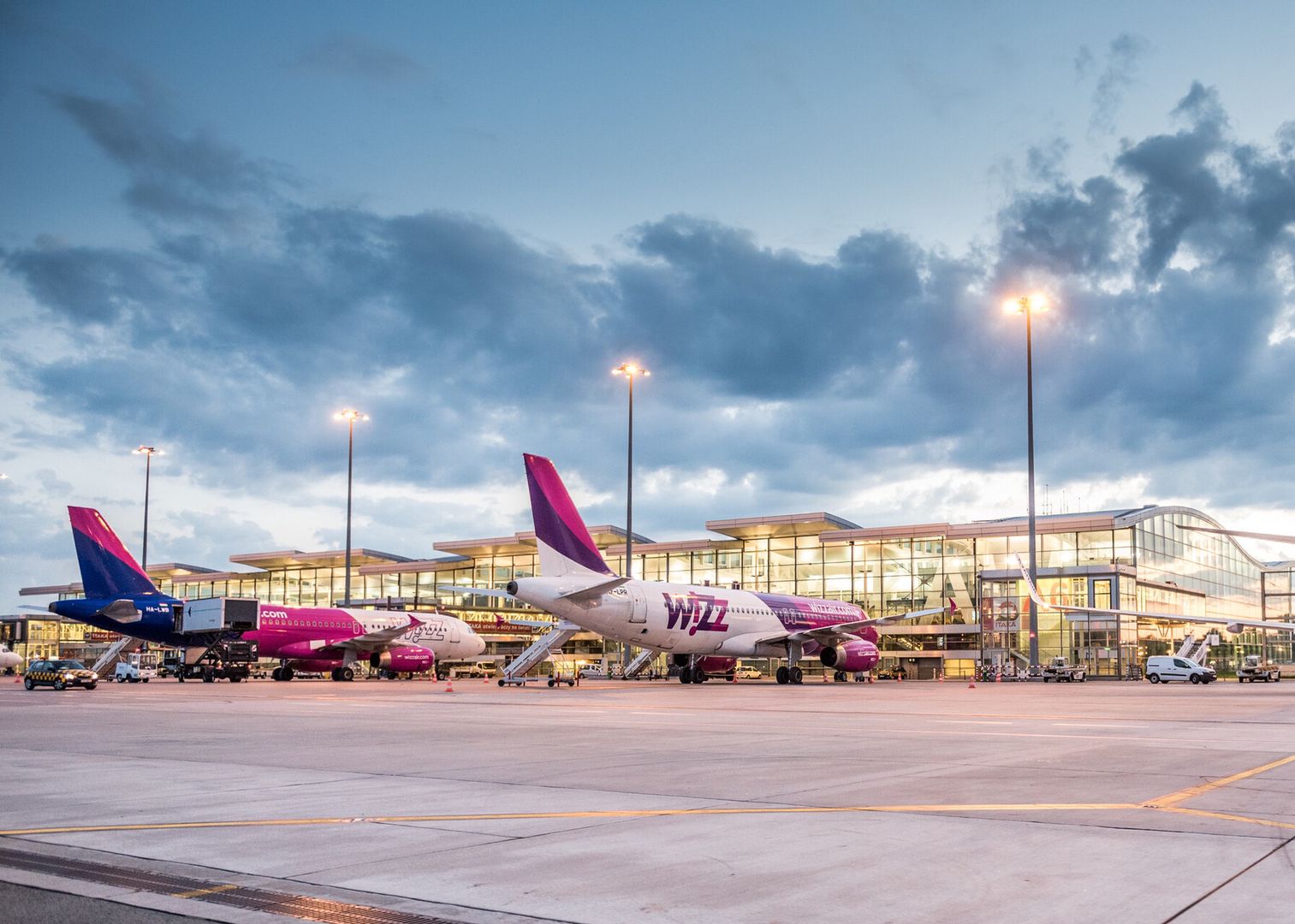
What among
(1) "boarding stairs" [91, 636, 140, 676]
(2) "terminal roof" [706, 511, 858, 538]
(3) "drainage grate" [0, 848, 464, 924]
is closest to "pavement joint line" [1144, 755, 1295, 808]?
(3) "drainage grate" [0, 848, 464, 924]

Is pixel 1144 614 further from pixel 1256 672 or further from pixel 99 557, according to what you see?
pixel 99 557

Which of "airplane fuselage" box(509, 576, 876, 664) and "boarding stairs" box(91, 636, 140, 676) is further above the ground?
"airplane fuselage" box(509, 576, 876, 664)

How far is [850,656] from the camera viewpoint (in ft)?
190

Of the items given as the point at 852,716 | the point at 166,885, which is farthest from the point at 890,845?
the point at 852,716

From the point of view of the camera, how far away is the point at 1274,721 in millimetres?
23219

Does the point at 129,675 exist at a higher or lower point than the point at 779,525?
lower

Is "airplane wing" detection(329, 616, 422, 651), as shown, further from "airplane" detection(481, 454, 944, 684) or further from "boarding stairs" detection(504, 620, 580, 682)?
"airplane" detection(481, 454, 944, 684)

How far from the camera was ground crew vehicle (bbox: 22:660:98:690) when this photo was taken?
4628cm

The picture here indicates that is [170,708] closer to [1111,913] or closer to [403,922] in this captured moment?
[403,922]

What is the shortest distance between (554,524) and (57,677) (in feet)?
70.6

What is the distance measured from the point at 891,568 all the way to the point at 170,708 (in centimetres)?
7055

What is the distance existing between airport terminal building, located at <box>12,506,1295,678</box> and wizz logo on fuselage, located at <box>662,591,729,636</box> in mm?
19966

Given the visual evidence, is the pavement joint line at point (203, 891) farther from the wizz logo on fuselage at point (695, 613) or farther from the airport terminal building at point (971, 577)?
the airport terminal building at point (971, 577)

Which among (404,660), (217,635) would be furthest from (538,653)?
(217,635)
